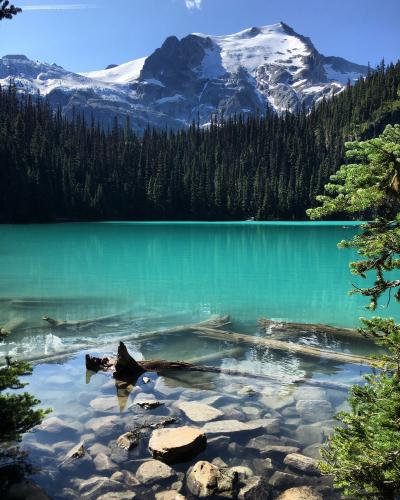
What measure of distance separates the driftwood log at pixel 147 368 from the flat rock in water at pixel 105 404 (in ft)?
3.50

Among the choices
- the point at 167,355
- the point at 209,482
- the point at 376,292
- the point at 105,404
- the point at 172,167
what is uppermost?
the point at 172,167

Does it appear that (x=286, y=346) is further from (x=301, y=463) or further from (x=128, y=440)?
(x=128, y=440)

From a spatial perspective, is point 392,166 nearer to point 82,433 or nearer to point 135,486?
point 135,486

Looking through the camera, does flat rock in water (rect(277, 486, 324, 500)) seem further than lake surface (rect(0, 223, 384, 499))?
No

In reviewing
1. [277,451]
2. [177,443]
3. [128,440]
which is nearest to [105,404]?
[128,440]

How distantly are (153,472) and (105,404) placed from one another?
2.96m

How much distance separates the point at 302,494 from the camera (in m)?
6.23

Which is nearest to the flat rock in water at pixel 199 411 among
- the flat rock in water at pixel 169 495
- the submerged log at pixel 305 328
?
the flat rock in water at pixel 169 495

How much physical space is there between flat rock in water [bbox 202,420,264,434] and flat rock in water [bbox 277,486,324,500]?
1959mm

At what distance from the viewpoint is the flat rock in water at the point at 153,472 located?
674cm

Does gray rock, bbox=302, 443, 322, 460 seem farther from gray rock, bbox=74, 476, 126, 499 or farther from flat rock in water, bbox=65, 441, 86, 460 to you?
flat rock in water, bbox=65, 441, 86, 460

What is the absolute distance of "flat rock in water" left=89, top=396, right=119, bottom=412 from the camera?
9359 millimetres

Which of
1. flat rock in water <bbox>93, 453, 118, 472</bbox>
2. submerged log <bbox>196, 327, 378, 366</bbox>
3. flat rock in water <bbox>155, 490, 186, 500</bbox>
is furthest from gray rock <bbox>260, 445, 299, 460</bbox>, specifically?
submerged log <bbox>196, 327, 378, 366</bbox>

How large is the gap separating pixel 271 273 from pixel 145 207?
9957cm
